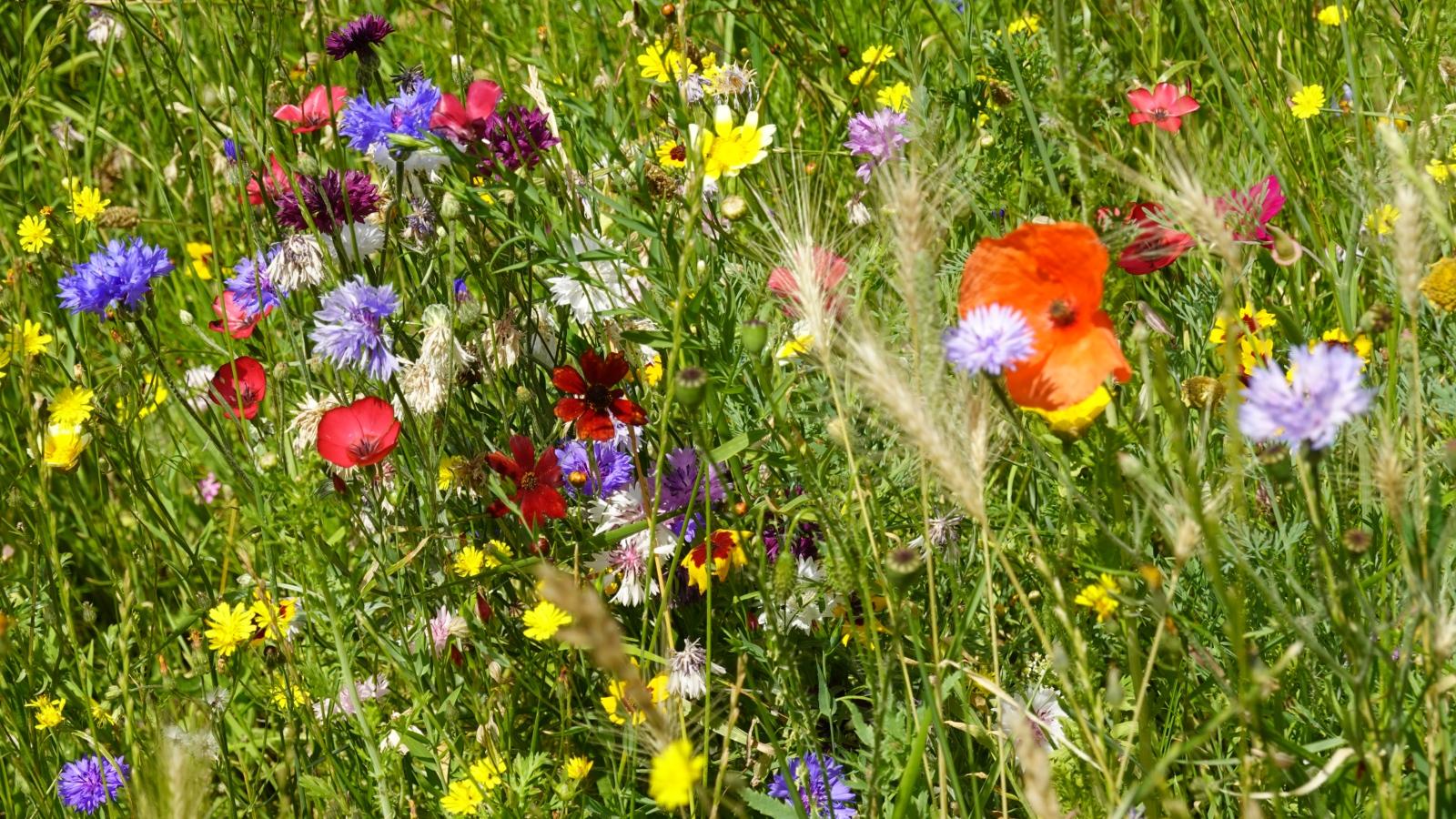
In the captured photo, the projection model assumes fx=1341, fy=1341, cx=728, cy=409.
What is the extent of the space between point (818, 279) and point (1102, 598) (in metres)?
0.41

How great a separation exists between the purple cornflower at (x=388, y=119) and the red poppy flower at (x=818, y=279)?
20.3 inches

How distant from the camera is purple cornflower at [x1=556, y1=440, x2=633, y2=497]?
6.03 feet

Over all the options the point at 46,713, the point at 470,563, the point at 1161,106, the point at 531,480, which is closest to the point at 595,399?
the point at 531,480

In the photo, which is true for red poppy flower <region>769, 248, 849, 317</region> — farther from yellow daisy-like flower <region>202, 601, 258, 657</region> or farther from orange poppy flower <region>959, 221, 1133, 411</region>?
yellow daisy-like flower <region>202, 601, 258, 657</region>

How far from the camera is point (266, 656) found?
5.57 ft

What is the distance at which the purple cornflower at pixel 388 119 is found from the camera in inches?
68.8

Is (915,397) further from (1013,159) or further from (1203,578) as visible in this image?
(1013,159)

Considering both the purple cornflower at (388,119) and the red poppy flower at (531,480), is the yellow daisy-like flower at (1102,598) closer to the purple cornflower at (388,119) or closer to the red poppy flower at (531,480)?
the red poppy flower at (531,480)

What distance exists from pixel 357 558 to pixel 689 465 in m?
0.77

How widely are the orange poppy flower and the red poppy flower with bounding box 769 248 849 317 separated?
0.46ft

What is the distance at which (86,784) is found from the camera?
5.79 feet

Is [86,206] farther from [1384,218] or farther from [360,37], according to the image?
[1384,218]

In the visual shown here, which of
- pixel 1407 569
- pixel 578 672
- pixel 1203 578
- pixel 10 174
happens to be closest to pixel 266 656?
pixel 578 672

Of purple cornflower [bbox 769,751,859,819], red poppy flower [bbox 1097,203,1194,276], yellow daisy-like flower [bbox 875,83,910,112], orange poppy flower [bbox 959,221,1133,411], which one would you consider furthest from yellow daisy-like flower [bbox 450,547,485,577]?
yellow daisy-like flower [bbox 875,83,910,112]
